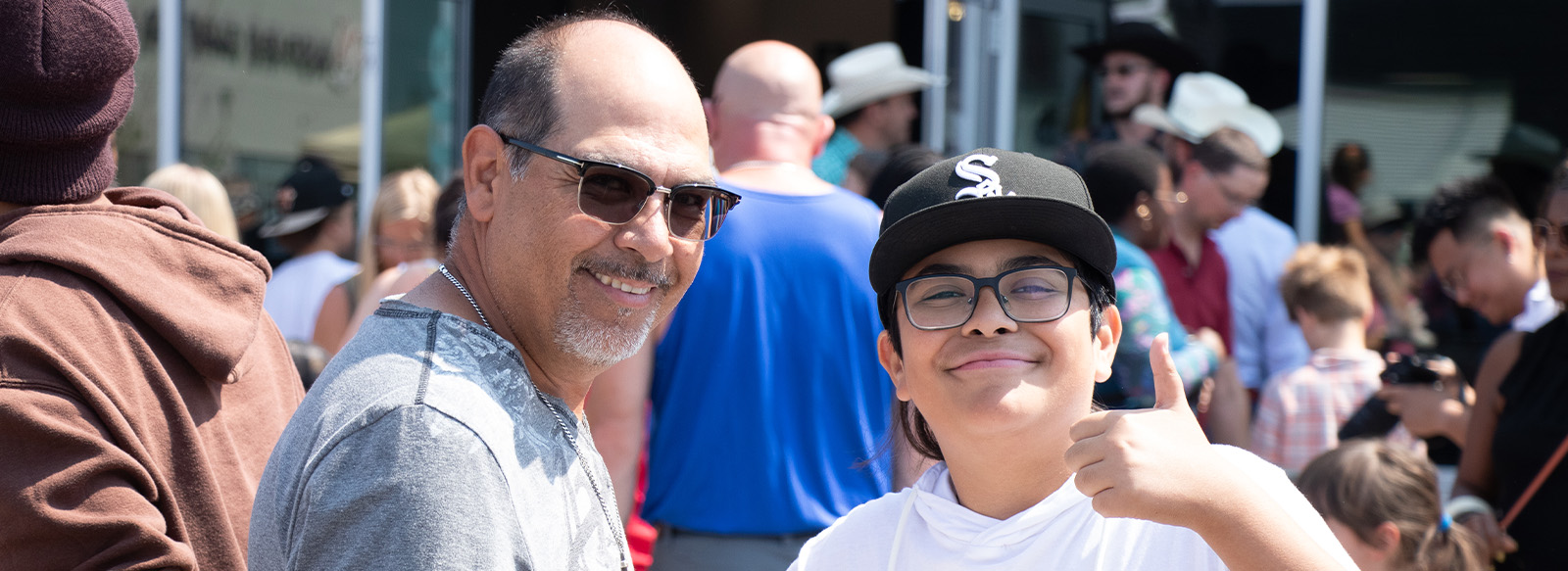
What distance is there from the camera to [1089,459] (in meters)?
1.46

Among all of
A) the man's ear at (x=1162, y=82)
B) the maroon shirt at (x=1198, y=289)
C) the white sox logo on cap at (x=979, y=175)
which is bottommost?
the maroon shirt at (x=1198, y=289)

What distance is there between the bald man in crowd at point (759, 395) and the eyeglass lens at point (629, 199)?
1341 millimetres

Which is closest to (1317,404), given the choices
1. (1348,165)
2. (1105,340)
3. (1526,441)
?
(1526,441)

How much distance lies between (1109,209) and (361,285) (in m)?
2.69

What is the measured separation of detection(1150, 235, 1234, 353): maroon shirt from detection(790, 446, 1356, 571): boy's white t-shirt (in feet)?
11.0

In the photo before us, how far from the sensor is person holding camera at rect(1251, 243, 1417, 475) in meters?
4.50

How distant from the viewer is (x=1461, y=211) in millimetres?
4801

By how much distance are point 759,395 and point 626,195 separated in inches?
59.8

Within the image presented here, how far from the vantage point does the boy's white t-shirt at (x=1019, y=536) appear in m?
1.58

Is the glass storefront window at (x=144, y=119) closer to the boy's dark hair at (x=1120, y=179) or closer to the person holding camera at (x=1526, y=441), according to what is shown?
the boy's dark hair at (x=1120, y=179)

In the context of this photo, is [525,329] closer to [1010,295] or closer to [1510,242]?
[1010,295]

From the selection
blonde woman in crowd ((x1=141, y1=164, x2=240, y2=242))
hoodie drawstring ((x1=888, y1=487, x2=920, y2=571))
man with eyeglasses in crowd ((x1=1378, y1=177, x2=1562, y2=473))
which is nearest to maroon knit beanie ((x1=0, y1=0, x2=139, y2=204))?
hoodie drawstring ((x1=888, y1=487, x2=920, y2=571))

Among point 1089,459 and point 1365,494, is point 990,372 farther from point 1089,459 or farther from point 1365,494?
point 1365,494

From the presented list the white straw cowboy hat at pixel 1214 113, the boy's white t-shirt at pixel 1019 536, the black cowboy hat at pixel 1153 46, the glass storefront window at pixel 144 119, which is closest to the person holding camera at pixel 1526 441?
the boy's white t-shirt at pixel 1019 536
